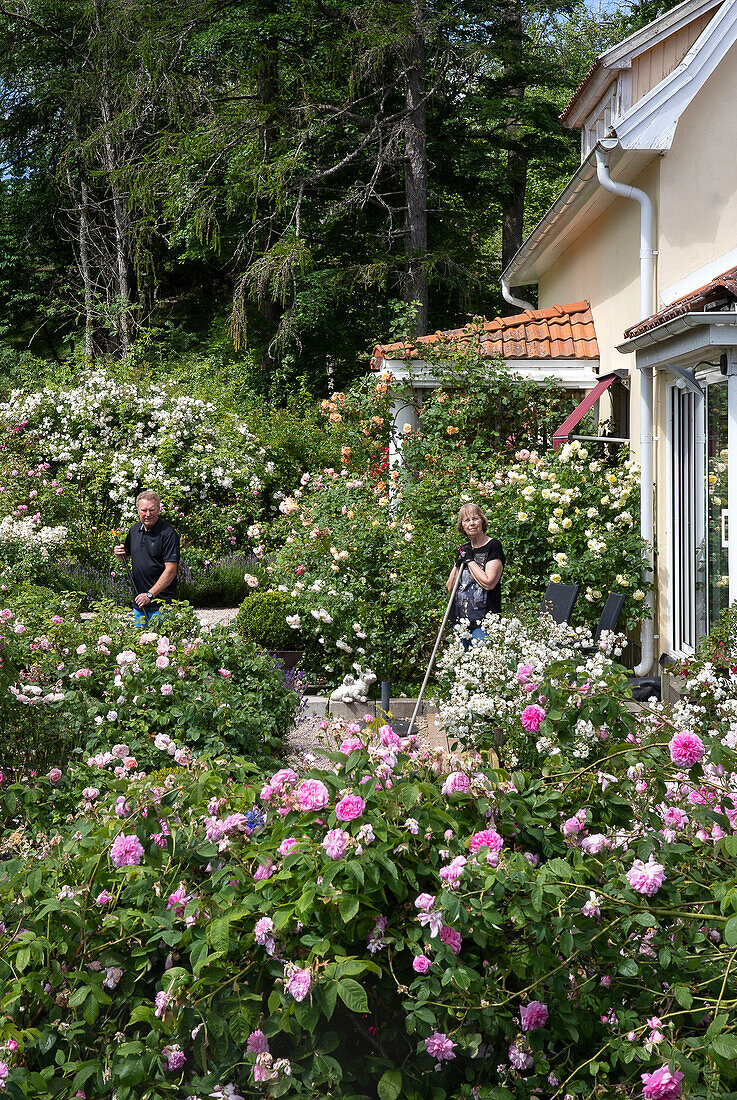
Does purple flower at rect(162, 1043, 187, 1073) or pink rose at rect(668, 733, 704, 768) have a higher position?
pink rose at rect(668, 733, 704, 768)

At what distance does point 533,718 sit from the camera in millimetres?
2578

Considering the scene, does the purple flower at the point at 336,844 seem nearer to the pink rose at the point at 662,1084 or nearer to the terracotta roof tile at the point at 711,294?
the pink rose at the point at 662,1084

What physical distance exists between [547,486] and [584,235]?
4.76m

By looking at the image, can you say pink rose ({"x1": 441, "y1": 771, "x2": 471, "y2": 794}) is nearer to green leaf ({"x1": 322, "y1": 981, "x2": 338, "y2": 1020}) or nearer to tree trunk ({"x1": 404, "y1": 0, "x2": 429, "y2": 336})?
green leaf ({"x1": 322, "y1": 981, "x2": 338, "y2": 1020})

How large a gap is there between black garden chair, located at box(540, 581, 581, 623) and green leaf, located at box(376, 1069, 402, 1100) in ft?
16.6

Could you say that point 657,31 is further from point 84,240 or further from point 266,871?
point 84,240

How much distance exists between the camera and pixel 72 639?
5.12 m

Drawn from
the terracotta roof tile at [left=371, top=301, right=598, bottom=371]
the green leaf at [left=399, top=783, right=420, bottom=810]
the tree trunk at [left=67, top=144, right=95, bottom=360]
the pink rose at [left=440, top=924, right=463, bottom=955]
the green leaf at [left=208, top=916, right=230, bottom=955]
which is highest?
the tree trunk at [left=67, top=144, right=95, bottom=360]

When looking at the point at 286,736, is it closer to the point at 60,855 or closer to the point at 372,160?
the point at 60,855

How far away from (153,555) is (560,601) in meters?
3.00

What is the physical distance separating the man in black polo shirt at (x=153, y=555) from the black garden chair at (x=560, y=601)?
270 cm

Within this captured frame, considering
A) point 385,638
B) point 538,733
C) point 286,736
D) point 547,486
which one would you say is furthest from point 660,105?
point 538,733

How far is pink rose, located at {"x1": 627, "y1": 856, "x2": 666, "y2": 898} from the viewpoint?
1.95 metres

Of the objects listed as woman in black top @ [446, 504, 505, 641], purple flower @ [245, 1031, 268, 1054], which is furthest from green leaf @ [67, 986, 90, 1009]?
woman in black top @ [446, 504, 505, 641]
